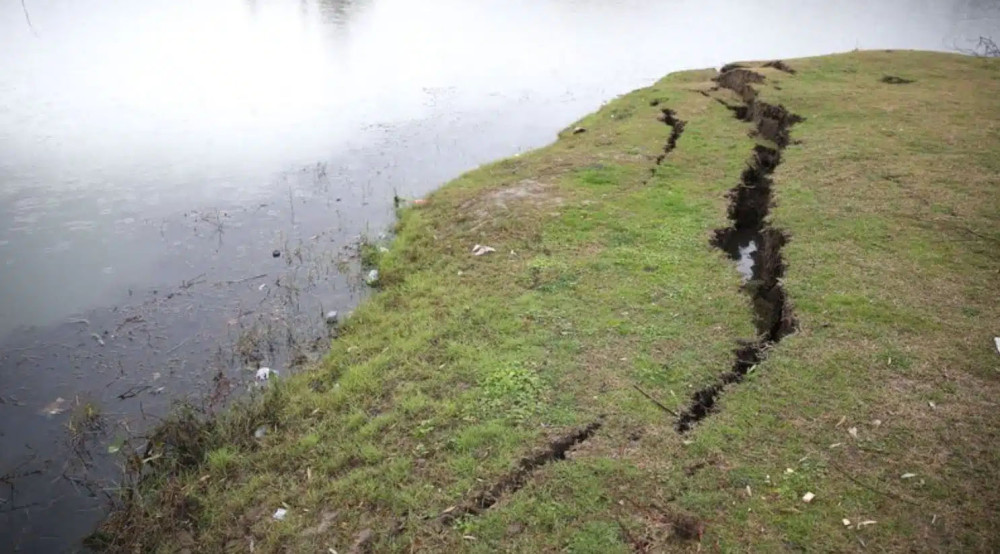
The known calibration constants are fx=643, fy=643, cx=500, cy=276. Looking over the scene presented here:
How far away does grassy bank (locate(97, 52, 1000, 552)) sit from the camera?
17.4 feet

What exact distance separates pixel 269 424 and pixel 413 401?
1.67 meters

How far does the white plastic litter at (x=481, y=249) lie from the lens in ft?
33.2

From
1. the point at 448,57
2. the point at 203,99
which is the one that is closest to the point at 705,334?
the point at 203,99

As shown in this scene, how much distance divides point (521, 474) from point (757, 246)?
680 centimetres

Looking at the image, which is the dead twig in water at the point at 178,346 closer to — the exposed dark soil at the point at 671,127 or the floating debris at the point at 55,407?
the floating debris at the point at 55,407

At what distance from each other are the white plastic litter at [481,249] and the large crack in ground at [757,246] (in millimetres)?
3546

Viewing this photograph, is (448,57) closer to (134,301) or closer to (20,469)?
(134,301)

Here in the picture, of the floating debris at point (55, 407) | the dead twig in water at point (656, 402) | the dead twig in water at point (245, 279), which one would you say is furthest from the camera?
the dead twig in water at point (245, 279)

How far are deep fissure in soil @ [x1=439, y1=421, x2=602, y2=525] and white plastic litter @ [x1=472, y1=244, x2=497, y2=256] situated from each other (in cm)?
439

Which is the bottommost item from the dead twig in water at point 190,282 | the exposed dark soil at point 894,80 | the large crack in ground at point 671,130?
the dead twig in water at point 190,282

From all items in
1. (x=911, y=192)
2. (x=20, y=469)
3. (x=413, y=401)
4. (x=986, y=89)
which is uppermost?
(x=986, y=89)

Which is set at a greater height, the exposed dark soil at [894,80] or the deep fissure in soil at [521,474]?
the exposed dark soil at [894,80]

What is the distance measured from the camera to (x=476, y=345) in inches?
305

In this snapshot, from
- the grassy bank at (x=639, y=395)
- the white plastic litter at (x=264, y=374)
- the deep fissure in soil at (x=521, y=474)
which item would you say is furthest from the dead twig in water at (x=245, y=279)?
the deep fissure in soil at (x=521, y=474)
